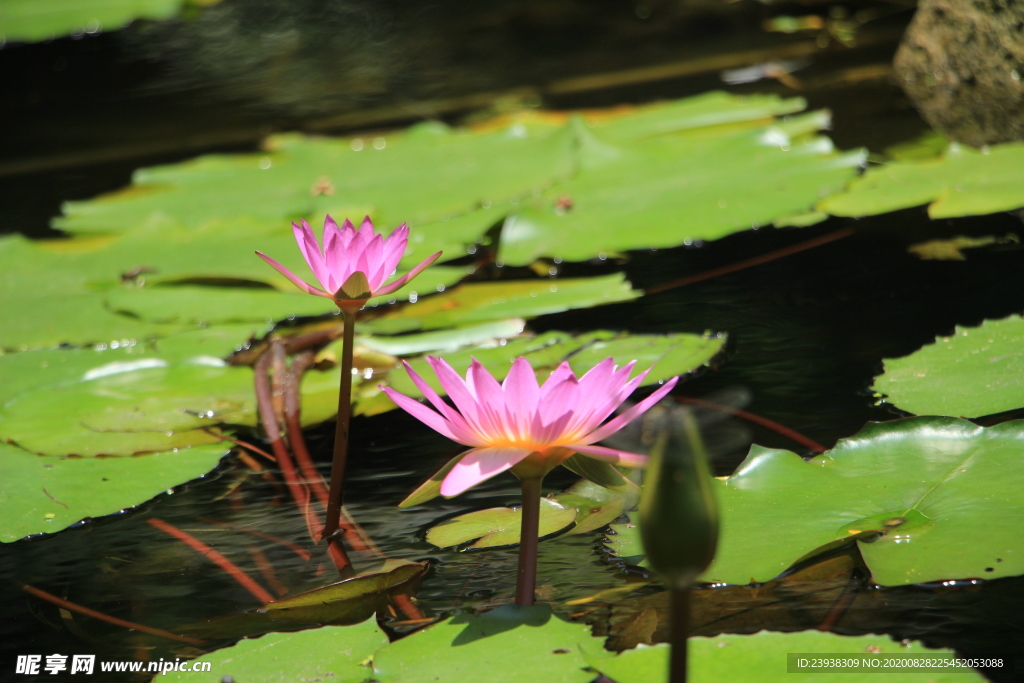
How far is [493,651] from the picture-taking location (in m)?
0.70

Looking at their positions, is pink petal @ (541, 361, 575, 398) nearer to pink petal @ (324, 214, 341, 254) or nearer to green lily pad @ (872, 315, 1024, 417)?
pink petal @ (324, 214, 341, 254)

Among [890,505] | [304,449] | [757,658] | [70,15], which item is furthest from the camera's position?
[70,15]

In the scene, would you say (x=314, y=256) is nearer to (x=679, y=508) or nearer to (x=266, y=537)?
(x=266, y=537)

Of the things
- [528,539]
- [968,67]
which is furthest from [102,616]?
[968,67]

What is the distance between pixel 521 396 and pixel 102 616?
1.66ft

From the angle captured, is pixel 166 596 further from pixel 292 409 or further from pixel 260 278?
pixel 260 278

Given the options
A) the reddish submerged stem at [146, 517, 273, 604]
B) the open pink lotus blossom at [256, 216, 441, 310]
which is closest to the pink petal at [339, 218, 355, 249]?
the open pink lotus blossom at [256, 216, 441, 310]

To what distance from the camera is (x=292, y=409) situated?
1.27m

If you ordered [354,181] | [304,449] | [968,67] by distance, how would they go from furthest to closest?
[354,181] < [968,67] < [304,449]

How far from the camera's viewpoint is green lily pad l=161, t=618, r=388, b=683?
28.1 inches

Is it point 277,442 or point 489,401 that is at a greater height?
point 489,401

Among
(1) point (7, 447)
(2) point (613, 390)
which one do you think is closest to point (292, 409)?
(1) point (7, 447)

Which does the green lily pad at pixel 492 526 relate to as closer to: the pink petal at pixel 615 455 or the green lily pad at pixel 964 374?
the pink petal at pixel 615 455

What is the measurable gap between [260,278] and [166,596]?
86 centimetres
